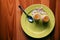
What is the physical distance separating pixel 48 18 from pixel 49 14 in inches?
2.5

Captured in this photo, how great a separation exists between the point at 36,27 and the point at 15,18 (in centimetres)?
19

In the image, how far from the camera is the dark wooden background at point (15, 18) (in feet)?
4.25

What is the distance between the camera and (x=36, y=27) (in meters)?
1.29

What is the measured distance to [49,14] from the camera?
4.29ft

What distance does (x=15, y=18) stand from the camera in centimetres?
131

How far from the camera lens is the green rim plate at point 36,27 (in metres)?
1.27

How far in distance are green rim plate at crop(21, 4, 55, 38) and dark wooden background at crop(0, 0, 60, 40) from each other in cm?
4

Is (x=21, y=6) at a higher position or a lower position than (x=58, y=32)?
higher

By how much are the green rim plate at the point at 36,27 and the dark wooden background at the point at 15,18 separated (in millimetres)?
36

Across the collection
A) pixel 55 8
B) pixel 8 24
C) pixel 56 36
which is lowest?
pixel 56 36

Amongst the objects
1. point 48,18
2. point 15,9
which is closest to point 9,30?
point 15,9

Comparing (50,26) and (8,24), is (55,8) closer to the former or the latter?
(50,26)

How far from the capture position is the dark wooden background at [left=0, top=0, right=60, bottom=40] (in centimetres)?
130

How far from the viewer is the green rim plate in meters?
1.27
